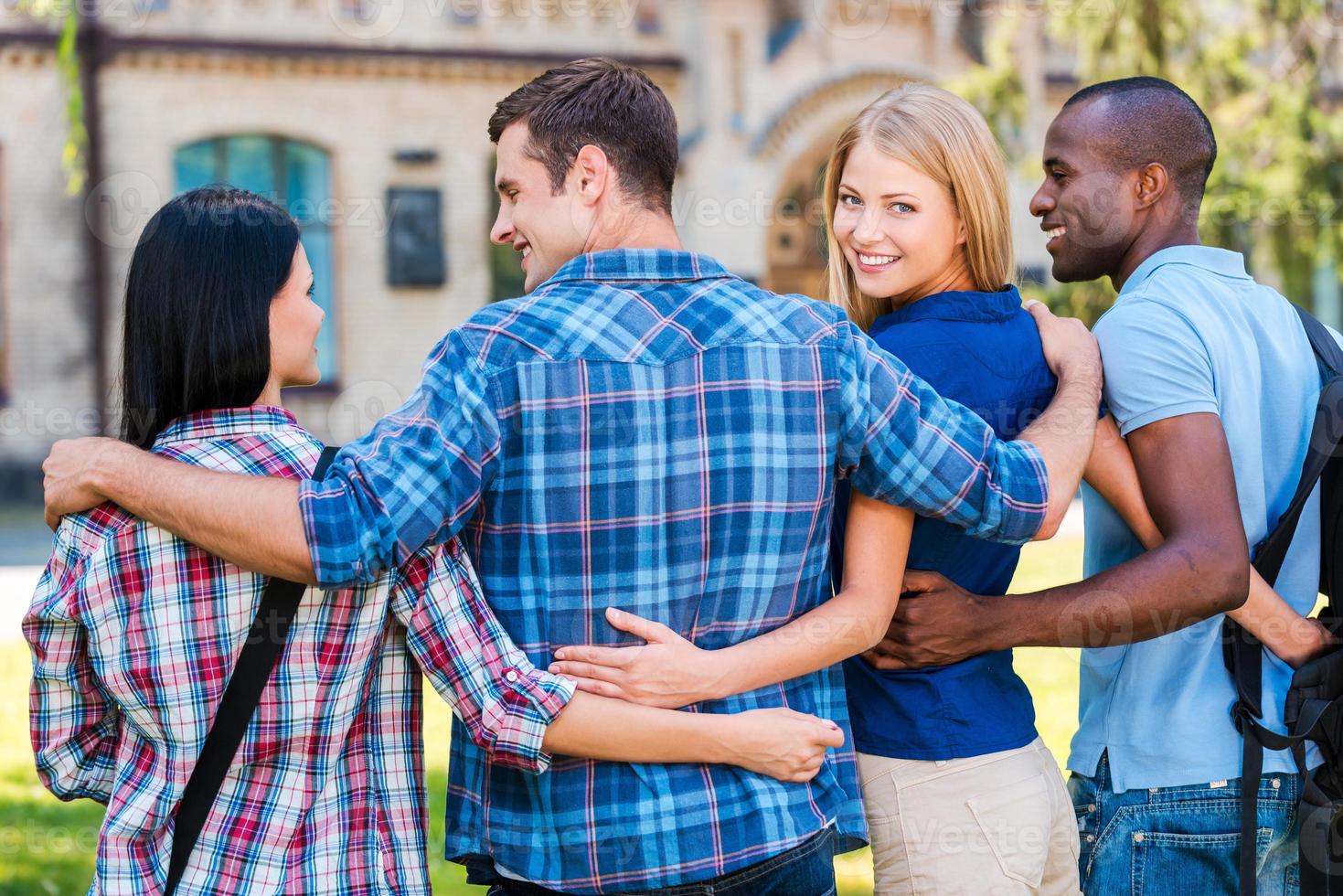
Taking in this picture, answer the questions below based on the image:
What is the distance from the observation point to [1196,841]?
238 centimetres

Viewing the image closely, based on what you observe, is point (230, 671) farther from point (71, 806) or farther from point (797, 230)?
point (797, 230)

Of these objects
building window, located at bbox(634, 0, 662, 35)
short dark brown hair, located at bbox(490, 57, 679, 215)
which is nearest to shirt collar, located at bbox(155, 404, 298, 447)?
short dark brown hair, located at bbox(490, 57, 679, 215)

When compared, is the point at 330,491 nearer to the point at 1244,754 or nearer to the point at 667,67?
the point at 1244,754

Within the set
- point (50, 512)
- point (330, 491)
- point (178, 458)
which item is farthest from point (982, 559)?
point (50, 512)

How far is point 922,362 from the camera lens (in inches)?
91.4

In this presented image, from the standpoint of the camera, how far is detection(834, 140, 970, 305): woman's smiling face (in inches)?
95.4

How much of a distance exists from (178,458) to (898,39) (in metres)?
15.6

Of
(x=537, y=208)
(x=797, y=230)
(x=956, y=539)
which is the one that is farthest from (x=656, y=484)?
(x=797, y=230)

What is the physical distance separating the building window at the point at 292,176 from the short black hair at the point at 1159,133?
13.1 metres

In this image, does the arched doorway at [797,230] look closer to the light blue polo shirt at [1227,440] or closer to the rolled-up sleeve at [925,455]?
the light blue polo shirt at [1227,440]

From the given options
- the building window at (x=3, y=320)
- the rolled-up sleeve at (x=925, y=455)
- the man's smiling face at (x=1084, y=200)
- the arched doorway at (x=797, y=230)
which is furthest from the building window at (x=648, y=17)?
the rolled-up sleeve at (x=925, y=455)

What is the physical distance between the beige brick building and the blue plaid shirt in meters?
12.3

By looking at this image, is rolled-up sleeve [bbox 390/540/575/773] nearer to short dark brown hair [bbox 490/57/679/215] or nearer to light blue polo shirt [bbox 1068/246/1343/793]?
short dark brown hair [bbox 490/57/679/215]

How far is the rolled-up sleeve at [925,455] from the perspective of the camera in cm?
209
